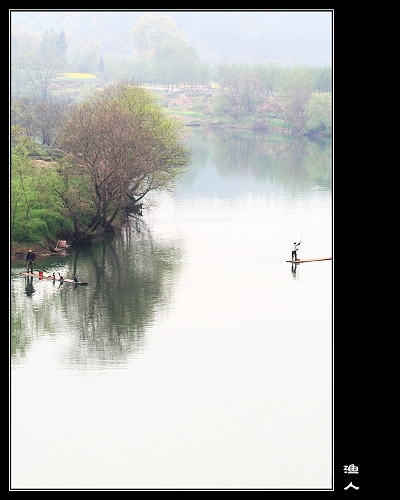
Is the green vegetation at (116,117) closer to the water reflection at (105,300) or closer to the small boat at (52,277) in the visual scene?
the water reflection at (105,300)

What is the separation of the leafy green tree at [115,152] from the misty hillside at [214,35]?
110479mm

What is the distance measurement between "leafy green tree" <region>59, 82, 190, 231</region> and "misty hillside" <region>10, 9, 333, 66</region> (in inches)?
4350

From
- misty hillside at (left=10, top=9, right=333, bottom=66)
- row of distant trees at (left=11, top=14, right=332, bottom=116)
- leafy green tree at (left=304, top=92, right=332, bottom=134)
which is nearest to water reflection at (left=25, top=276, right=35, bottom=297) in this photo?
leafy green tree at (left=304, top=92, right=332, bottom=134)

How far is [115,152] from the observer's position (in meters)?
45.5

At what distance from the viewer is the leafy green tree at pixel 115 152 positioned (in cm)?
4503

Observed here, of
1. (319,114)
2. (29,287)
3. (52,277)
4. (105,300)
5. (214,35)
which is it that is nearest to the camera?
(105,300)

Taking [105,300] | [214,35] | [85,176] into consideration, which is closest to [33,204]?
[85,176]

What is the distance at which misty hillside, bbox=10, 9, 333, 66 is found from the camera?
16650 centimetres

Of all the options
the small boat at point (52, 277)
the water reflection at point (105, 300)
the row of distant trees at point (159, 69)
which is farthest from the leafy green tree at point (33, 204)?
the row of distant trees at point (159, 69)

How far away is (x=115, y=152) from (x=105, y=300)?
39.4 feet

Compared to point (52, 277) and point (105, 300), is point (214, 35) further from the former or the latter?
point (105, 300)

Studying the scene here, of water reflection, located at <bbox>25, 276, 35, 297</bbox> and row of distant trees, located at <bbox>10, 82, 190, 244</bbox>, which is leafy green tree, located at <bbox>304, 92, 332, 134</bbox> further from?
water reflection, located at <bbox>25, 276, 35, 297</bbox>

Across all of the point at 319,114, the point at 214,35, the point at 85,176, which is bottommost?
the point at 85,176

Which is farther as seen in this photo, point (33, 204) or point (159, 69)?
point (159, 69)
